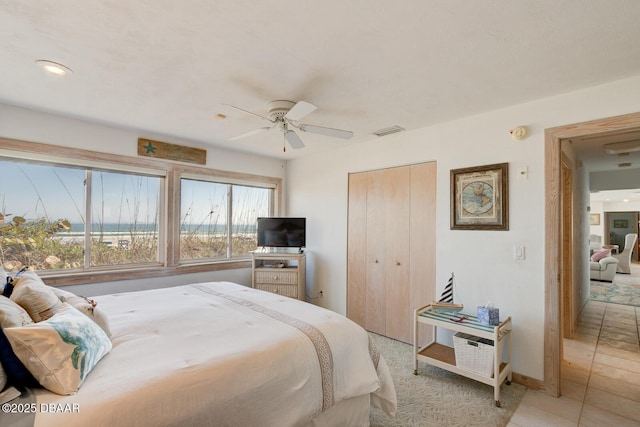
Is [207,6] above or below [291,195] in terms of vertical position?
above

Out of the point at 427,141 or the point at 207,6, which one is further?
the point at 427,141

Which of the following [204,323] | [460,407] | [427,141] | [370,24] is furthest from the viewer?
[427,141]

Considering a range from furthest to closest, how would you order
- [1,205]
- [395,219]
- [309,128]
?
[395,219] < [1,205] < [309,128]

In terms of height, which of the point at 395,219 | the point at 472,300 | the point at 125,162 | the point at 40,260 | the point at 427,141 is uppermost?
the point at 427,141

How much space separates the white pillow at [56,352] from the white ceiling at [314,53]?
1536 millimetres

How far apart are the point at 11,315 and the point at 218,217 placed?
10.8ft

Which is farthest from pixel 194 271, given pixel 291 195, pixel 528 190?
pixel 528 190

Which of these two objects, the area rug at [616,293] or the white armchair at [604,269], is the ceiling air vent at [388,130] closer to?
the area rug at [616,293]

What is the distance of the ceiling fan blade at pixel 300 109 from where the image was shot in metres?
2.19

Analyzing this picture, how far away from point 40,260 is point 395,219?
12.5 feet

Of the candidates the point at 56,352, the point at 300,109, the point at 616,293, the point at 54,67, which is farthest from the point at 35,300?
the point at 616,293

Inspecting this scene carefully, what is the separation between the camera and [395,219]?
12.2 ft

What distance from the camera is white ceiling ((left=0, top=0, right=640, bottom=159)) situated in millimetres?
1572

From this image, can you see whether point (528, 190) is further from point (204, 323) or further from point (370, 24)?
point (204, 323)
